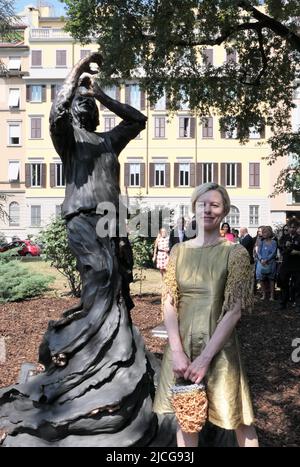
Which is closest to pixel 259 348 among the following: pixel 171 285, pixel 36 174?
pixel 171 285

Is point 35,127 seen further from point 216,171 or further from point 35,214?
point 216,171

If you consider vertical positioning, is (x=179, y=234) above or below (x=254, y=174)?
below

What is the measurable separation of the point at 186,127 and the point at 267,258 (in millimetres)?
37557

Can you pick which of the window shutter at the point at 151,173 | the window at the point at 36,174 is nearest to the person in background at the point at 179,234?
the window shutter at the point at 151,173

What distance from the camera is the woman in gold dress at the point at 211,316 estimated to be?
2.86m

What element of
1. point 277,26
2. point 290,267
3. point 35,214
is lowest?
point 290,267

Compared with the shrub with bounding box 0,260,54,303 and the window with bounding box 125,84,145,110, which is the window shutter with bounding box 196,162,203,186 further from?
the shrub with bounding box 0,260,54,303

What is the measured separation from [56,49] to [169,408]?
51.1m

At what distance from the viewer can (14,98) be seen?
52.7 metres

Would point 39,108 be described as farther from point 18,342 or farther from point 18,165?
point 18,342

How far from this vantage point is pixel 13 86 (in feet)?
175

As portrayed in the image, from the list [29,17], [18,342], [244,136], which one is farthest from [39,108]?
[18,342]

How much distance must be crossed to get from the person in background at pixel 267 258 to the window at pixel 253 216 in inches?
1421

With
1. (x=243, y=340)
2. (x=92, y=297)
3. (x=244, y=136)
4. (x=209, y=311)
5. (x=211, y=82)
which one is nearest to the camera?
(x=209, y=311)
